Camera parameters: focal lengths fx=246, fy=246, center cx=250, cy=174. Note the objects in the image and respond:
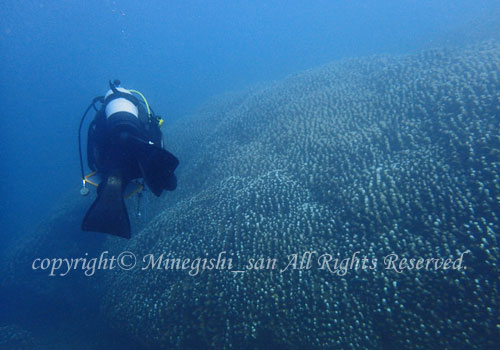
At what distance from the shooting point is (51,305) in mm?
11367

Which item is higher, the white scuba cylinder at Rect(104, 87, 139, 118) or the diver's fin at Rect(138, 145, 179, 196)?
the white scuba cylinder at Rect(104, 87, 139, 118)

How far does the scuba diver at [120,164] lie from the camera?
12.4 ft

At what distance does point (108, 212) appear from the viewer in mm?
3768

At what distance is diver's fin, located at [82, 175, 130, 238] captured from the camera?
372cm

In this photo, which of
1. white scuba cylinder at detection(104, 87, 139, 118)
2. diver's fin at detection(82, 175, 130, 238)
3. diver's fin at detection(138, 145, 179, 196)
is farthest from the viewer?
white scuba cylinder at detection(104, 87, 139, 118)

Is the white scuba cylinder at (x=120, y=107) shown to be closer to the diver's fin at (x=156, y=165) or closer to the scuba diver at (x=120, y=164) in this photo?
the scuba diver at (x=120, y=164)

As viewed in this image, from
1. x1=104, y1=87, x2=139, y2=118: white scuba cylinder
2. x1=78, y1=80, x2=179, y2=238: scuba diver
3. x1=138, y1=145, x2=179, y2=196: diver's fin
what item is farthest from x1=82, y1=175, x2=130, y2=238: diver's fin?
x1=104, y1=87, x2=139, y2=118: white scuba cylinder

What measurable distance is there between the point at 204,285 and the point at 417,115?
9105mm

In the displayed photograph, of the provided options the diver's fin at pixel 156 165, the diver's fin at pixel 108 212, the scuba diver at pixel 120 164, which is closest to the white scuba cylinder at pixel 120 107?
the scuba diver at pixel 120 164

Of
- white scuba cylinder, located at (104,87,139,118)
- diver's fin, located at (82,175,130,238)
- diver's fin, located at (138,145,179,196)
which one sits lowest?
diver's fin, located at (82,175,130,238)

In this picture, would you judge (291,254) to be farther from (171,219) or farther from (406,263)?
(171,219)

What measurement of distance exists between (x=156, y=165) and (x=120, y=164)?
0.60m

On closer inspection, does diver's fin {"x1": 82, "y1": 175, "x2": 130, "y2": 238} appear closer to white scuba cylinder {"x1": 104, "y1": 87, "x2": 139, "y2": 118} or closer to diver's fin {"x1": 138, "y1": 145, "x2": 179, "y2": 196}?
diver's fin {"x1": 138, "y1": 145, "x2": 179, "y2": 196}

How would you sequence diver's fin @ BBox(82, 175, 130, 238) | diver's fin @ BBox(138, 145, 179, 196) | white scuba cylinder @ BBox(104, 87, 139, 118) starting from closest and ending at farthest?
diver's fin @ BBox(82, 175, 130, 238)
diver's fin @ BBox(138, 145, 179, 196)
white scuba cylinder @ BBox(104, 87, 139, 118)
